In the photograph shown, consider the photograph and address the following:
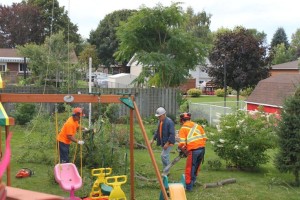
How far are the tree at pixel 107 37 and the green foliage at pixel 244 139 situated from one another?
59.0 m

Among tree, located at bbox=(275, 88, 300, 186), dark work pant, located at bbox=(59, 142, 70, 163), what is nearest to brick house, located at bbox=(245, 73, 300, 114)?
tree, located at bbox=(275, 88, 300, 186)

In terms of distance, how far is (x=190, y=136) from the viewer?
9859 millimetres

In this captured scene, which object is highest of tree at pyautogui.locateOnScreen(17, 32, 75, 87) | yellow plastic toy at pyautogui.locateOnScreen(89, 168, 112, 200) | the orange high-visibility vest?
tree at pyautogui.locateOnScreen(17, 32, 75, 87)

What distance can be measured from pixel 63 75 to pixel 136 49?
5.73 m

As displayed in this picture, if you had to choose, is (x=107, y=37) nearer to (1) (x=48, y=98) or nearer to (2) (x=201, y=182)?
(2) (x=201, y=182)

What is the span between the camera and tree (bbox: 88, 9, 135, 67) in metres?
71.2

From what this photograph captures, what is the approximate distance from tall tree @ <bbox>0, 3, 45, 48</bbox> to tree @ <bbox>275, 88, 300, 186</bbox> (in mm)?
46869

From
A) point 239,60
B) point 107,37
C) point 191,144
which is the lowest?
point 191,144

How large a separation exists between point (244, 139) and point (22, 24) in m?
48.9

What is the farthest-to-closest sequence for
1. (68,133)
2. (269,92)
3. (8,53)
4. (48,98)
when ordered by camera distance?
(8,53)
(269,92)
(68,133)
(48,98)

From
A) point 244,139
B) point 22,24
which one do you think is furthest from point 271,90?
point 22,24

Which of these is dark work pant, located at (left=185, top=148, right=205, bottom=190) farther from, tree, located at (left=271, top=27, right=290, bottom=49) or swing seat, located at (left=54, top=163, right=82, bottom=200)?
tree, located at (left=271, top=27, right=290, bottom=49)

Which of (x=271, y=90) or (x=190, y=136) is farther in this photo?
(x=271, y=90)

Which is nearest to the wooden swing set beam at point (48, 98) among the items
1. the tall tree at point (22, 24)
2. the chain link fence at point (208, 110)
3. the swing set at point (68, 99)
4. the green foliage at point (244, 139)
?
the swing set at point (68, 99)
